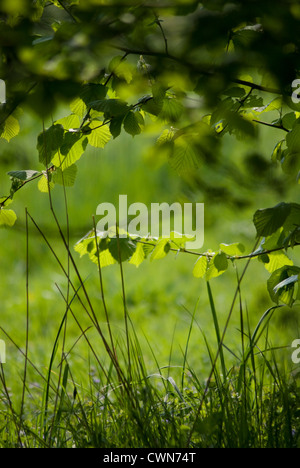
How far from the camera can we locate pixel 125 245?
1734 millimetres

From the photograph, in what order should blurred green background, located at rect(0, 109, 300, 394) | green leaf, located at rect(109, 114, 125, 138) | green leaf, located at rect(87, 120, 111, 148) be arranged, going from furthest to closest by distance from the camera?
blurred green background, located at rect(0, 109, 300, 394) < green leaf, located at rect(87, 120, 111, 148) < green leaf, located at rect(109, 114, 125, 138)

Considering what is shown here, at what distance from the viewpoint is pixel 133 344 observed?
3629mm

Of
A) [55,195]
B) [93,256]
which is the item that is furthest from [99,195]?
[93,256]

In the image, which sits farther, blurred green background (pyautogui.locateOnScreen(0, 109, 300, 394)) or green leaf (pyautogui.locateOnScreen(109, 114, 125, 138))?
blurred green background (pyautogui.locateOnScreen(0, 109, 300, 394))

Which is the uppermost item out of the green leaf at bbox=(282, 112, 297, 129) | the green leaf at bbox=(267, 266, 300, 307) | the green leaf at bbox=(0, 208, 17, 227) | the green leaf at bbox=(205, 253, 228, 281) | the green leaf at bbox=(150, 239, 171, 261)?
the green leaf at bbox=(282, 112, 297, 129)

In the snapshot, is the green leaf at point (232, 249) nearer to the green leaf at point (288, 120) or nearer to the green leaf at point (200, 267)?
the green leaf at point (200, 267)

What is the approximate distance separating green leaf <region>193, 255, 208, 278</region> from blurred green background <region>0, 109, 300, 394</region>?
1.01 ft

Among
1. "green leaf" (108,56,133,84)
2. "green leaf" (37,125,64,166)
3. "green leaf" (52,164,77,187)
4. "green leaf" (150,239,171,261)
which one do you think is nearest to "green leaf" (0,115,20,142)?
"green leaf" (37,125,64,166)

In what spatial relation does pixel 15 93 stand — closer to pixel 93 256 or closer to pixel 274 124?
pixel 93 256

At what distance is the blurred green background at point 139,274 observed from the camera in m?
2.72

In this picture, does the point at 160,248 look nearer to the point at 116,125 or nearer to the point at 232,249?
the point at 232,249

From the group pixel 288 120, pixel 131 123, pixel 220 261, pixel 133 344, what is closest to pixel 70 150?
pixel 131 123

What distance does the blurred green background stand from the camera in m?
2.72

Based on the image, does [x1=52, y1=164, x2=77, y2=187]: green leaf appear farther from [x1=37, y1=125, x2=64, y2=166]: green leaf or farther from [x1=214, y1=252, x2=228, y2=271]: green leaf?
[x1=214, y1=252, x2=228, y2=271]: green leaf
